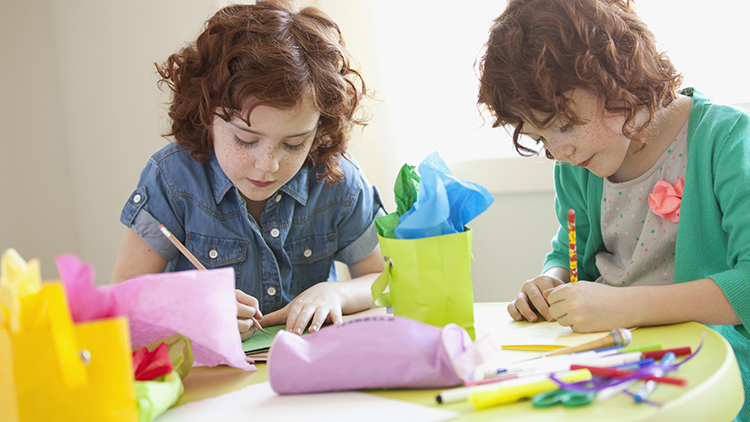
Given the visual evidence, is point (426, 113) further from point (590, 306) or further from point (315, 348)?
point (315, 348)

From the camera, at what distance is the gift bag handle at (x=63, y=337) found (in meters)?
0.40

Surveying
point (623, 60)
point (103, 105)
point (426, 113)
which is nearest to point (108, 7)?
point (103, 105)

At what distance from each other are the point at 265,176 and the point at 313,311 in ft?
0.70

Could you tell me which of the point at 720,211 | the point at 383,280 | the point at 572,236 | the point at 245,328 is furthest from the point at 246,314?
the point at 720,211

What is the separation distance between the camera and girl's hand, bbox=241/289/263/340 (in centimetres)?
70

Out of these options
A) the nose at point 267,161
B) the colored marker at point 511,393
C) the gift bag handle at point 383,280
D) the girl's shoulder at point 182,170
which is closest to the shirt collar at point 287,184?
the girl's shoulder at point 182,170

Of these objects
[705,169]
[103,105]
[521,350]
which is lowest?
[521,350]

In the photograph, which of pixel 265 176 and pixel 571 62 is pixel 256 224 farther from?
pixel 571 62

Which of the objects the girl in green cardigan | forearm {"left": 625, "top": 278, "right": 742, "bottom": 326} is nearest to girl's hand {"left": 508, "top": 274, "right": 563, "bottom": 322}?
the girl in green cardigan

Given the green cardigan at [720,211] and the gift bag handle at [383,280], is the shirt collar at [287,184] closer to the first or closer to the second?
the gift bag handle at [383,280]

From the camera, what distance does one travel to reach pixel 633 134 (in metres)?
0.76

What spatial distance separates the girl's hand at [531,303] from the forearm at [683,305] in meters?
0.10

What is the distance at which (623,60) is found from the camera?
2.43 feet

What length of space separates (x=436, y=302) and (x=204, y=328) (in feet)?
0.80
